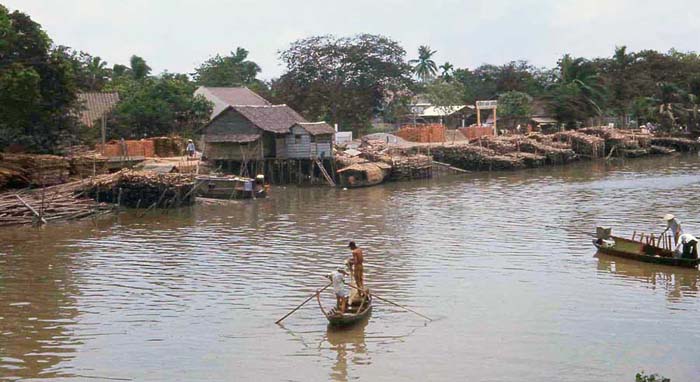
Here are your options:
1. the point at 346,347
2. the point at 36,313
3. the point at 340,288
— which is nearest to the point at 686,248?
the point at 340,288

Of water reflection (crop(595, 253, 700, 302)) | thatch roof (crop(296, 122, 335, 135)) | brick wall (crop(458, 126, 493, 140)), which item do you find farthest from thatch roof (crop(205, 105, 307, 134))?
water reflection (crop(595, 253, 700, 302))

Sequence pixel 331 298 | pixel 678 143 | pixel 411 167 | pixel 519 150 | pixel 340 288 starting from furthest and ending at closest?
pixel 678 143, pixel 519 150, pixel 411 167, pixel 331 298, pixel 340 288

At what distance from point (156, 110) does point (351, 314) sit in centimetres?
3570

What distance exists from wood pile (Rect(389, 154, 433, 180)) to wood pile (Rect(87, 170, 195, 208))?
16.2 metres

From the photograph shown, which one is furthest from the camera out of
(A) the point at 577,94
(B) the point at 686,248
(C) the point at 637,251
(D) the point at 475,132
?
(A) the point at 577,94

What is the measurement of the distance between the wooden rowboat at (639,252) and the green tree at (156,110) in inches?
1242

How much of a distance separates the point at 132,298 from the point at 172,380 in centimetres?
629

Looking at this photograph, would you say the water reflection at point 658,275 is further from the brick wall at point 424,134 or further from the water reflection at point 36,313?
the brick wall at point 424,134

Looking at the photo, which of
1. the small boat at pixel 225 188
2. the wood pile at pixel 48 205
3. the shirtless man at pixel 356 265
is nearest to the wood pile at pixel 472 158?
the small boat at pixel 225 188

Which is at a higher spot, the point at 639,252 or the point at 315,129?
the point at 315,129

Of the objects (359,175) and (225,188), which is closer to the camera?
(225,188)

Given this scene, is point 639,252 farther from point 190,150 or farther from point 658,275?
point 190,150

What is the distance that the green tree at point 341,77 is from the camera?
225ft

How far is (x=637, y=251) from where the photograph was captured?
2339 centimetres
